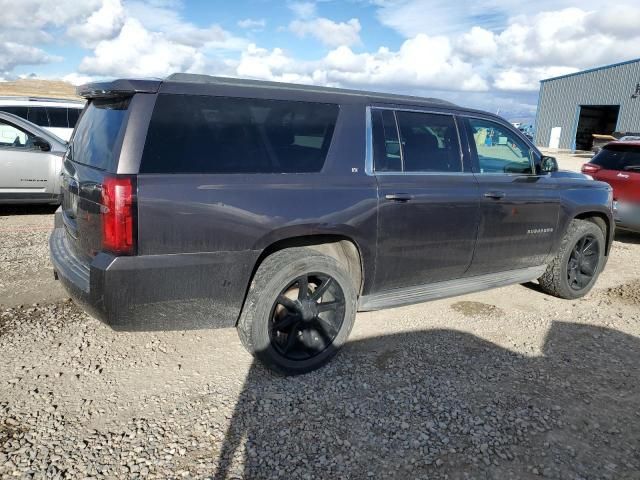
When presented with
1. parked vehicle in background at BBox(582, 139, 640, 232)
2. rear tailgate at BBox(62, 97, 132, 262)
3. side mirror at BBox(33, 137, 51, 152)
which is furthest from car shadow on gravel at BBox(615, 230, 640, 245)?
side mirror at BBox(33, 137, 51, 152)

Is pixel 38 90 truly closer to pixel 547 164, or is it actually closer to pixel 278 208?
pixel 547 164

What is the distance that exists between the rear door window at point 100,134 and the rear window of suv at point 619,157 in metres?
7.32

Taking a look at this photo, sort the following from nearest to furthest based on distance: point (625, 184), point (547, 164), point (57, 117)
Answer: point (547, 164), point (625, 184), point (57, 117)

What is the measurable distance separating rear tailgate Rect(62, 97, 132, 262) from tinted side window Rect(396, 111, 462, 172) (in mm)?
1970

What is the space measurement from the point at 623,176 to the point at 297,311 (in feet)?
20.7

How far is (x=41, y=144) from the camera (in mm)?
7730

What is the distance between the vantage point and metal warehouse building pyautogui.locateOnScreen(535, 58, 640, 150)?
3033cm

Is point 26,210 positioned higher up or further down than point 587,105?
further down

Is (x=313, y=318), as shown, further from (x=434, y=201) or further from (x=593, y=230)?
(x=593, y=230)

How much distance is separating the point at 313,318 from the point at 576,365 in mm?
2016

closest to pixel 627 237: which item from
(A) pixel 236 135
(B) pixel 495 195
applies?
(B) pixel 495 195

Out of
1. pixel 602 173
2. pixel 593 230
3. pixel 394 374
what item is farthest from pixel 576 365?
pixel 602 173

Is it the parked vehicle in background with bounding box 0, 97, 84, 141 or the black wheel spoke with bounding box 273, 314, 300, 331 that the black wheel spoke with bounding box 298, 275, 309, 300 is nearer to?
the black wheel spoke with bounding box 273, 314, 300, 331

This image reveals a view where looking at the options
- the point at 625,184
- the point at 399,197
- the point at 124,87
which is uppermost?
the point at 124,87
